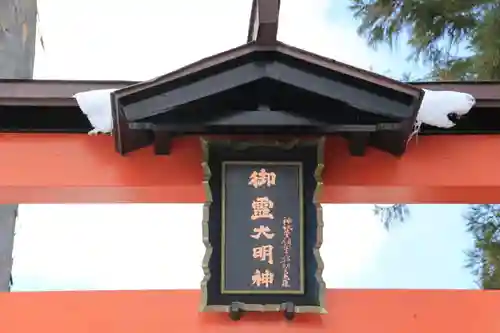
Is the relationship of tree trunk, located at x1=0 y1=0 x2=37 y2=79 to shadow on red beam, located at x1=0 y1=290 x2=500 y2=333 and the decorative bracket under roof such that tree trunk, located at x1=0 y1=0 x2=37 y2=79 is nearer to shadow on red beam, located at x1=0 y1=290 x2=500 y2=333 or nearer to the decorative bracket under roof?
the decorative bracket under roof

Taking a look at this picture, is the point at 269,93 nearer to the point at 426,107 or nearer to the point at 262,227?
the point at 262,227

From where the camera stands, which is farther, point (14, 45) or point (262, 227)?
point (14, 45)

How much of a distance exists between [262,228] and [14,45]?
2337 millimetres

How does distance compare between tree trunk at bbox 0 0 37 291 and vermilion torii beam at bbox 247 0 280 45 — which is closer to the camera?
vermilion torii beam at bbox 247 0 280 45

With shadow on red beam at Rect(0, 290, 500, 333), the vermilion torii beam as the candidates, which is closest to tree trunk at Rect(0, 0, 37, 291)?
shadow on red beam at Rect(0, 290, 500, 333)

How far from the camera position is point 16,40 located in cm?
495

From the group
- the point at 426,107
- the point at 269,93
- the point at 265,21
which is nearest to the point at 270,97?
the point at 269,93

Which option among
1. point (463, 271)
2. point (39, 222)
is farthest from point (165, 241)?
point (463, 271)

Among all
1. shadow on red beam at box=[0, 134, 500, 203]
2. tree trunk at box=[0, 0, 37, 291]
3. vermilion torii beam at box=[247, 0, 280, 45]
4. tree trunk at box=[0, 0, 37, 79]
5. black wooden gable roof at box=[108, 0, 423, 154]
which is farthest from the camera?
tree trunk at box=[0, 0, 37, 79]

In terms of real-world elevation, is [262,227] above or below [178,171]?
below

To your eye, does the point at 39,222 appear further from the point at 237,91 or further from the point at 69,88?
the point at 237,91

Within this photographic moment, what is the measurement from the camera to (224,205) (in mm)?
3523

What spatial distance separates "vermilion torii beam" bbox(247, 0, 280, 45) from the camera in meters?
3.18

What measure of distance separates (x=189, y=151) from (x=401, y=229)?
9.12 feet
